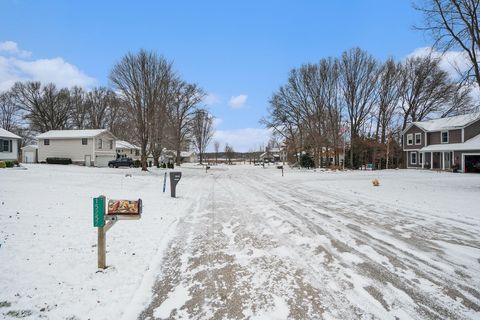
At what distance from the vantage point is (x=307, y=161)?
48.8m

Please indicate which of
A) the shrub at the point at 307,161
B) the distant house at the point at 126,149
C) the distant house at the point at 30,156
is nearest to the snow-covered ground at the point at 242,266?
the shrub at the point at 307,161

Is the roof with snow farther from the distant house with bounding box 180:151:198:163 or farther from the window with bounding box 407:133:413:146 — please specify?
the distant house with bounding box 180:151:198:163

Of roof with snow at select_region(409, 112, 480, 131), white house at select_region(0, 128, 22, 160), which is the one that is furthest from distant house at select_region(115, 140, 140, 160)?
roof with snow at select_region(409, 112, 480, 131)

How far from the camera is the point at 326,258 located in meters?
5.27

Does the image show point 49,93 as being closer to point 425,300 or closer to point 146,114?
point 146,114

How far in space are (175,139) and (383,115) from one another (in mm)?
30925

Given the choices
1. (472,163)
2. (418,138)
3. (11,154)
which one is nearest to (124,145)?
(11,154)

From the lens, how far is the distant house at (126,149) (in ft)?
199

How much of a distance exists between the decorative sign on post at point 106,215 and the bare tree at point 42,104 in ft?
201

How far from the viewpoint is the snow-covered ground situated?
3.56m

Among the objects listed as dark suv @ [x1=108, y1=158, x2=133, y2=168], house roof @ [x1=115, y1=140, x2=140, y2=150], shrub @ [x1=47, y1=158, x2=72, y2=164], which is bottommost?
dark suv @ [x1=108, y1=158, x2=133, y2=168]

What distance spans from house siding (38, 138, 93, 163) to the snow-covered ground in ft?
120

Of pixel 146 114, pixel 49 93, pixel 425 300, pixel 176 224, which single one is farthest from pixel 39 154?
pixel 425 300

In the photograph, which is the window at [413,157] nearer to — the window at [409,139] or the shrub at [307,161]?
the window at [409,139]
